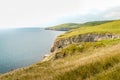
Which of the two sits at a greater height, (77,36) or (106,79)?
(106,79)

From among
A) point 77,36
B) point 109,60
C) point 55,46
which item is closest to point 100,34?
point 77,36

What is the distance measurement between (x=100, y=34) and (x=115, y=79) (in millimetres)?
108871

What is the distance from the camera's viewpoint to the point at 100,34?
118562 mm

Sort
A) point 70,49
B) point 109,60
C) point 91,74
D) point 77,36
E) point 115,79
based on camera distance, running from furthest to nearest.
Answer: point 77,36 → point 70,49 → point 109,60 → point 91,74 → point 115,79

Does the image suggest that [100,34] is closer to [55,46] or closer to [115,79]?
[55,46]

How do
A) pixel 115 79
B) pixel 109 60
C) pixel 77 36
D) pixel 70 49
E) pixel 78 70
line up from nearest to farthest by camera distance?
pixel 115 79
pixel 78 70
pixel 109 60
pixel 70 49
pixel 77 36

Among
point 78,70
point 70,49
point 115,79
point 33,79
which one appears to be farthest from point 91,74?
point 70,49

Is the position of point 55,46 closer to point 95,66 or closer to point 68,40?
point 68,40

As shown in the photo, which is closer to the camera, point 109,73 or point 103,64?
point 109,73

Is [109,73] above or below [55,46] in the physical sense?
above

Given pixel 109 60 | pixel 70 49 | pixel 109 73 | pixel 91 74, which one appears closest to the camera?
pixel 109 73

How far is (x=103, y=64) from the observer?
15773 millimetres

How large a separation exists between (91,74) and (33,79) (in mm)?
4875

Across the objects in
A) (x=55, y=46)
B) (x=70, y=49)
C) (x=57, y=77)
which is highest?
(x=57, y=77)
